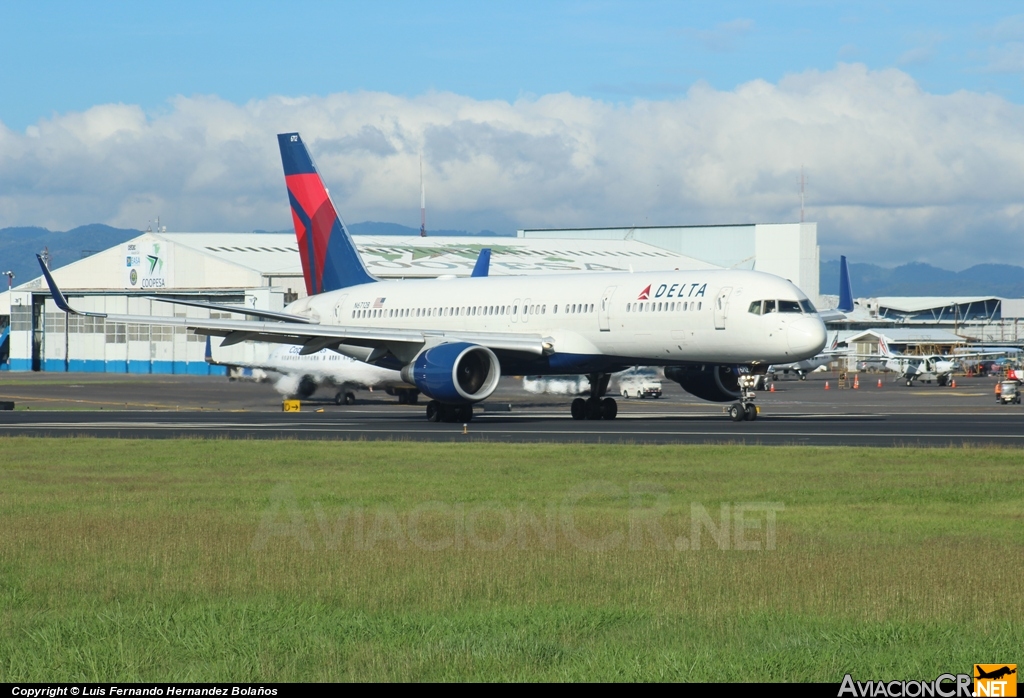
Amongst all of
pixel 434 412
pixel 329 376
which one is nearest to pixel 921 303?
pixel 329 376

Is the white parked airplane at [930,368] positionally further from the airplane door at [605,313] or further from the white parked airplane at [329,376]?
the airplane door at [605,313]

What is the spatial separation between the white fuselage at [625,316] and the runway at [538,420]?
2.07m

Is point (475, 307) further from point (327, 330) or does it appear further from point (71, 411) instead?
point (71, 411)

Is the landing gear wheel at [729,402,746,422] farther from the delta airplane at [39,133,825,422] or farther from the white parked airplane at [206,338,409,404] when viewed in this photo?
the white parked airplane at [206,338,409,404]

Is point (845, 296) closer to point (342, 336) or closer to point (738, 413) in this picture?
point (738, 413)

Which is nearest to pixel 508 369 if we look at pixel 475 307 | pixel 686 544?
pixel 475 307

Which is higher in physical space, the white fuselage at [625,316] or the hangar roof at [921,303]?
the hangar roof at [921,303]

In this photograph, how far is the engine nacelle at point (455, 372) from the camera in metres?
37.2

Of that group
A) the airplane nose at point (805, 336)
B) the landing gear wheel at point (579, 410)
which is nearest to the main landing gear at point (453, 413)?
the landing gear wheel at point (579, 410)

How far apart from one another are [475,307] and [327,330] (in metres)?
5.83

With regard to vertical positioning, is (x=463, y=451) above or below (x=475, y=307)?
below

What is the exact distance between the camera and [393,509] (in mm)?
16844

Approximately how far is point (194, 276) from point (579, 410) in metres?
67.0

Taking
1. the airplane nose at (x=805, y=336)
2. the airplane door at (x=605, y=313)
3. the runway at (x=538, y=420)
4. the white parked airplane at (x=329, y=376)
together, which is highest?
the airplane door at (x=605, y=313)
